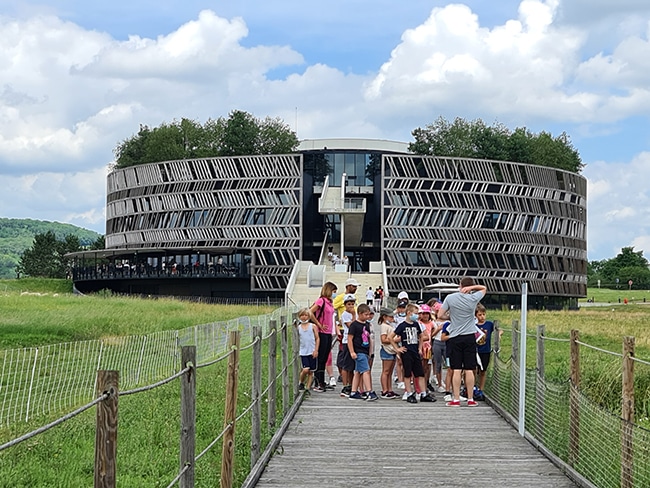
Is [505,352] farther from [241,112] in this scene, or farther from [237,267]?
[241,112]

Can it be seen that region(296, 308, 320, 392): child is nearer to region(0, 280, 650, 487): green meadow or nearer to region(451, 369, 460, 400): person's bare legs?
region(0, 280, 650, 487): green meadow

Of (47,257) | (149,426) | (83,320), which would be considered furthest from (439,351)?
(47,257)

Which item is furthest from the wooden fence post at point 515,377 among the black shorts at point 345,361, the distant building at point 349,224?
the distant building at point 349,224

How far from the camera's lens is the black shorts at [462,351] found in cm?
1341

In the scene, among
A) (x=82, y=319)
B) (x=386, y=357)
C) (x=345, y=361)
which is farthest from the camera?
(x=82, y=319)

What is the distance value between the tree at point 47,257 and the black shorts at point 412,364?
111 m

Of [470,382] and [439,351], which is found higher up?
[439,351]

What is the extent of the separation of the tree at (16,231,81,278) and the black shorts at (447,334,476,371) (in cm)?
11215

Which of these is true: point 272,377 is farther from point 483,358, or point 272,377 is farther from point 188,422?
point 483,358

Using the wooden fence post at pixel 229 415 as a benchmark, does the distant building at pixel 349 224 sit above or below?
above

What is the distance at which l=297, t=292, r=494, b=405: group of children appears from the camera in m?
14.3

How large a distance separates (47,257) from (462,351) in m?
117

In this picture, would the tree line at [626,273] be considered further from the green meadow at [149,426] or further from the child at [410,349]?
the child at [410,349]

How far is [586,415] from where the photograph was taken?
36.4ft
